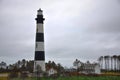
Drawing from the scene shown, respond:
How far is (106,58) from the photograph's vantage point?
315 feet

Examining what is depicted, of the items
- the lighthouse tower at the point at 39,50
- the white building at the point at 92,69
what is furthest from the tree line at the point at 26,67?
the lighthouse tower at the point at 39,50

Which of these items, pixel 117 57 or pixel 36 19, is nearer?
pixel 36 19

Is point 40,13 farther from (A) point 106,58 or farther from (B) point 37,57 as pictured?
(A) point 106,58

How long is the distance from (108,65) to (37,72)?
56.7 metres

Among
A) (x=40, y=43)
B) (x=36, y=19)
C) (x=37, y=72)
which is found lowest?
(x=37, y=72)

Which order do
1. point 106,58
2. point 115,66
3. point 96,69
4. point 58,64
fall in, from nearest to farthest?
point 96,69, point 58,64, point 115,66, point 106,58

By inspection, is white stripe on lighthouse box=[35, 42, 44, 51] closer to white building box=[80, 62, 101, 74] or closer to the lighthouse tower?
the lighthouse tower

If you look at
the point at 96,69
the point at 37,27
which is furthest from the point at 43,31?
the point at 96,69

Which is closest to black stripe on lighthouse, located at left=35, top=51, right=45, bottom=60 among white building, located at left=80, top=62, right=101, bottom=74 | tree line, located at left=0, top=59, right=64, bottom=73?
tree line, located at left=0, top=59, right=64, bottom=73

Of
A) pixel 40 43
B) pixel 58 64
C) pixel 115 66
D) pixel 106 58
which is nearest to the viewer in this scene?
pixel 40 43

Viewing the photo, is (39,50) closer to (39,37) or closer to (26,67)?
(39,37)

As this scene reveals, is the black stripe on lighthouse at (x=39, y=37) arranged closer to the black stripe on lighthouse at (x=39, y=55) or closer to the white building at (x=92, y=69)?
the black stripe on lighthouse at (x=39, y=55)

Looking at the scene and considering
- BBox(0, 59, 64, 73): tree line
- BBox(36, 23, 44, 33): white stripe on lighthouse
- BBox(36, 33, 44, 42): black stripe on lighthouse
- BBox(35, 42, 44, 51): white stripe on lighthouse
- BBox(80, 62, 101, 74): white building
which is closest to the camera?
BBox(35, 42, 44, 51): white stripe on lighthouse

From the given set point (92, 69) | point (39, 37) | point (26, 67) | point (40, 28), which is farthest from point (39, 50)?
point (92, 69)
